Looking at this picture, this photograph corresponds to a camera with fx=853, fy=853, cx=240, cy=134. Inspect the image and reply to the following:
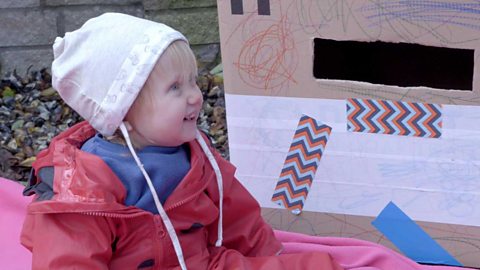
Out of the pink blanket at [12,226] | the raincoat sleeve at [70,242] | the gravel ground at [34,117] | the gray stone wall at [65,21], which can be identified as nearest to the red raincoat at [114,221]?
the raincoat sleeve at [70,242]

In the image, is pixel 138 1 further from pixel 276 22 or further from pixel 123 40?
pixel 123 40

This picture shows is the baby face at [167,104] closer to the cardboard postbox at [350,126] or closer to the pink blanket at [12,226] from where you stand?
the cardboard postbox at [350,126]

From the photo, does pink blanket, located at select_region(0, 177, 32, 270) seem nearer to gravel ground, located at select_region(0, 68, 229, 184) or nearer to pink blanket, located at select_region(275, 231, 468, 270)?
gravel ground, located at select_region(0, 68, 229, 184)

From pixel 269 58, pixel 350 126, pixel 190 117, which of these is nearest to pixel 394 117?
pixel 350 126

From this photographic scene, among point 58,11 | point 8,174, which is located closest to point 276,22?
point 8,174

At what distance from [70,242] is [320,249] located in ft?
1.93

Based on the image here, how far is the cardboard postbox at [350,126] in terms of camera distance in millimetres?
1602

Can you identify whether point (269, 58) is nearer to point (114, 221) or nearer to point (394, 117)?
point (394, 117)

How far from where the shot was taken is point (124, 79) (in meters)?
1.35

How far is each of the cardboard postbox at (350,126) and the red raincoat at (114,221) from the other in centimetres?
18

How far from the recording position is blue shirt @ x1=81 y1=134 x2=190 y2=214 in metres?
1.40

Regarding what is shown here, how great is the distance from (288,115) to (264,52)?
14cm

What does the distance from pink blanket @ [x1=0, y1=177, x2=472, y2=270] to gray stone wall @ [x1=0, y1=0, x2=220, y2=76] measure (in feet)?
3.12

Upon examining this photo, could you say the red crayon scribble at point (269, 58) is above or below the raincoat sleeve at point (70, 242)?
above
